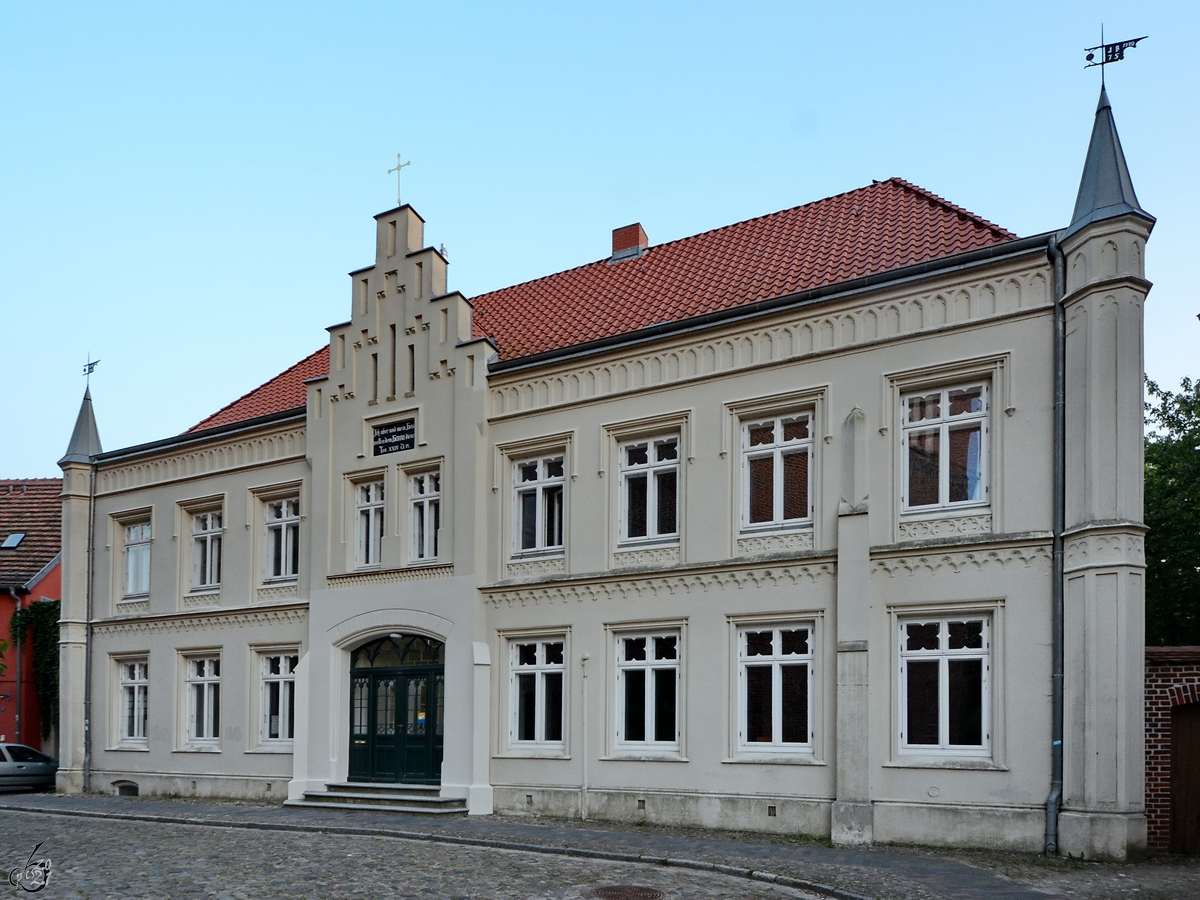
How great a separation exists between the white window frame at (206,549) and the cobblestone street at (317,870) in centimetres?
840

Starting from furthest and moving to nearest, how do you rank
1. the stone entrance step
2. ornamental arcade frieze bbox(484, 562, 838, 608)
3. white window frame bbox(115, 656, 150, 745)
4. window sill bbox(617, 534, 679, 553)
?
1. white window frame bbox(115, 656, 150, 745)
2. the stone entrance step
3. window sill bbox(617, 534, 679, 553)
4. ornamental arcade frieze bbox(484, 562, 838, 608)

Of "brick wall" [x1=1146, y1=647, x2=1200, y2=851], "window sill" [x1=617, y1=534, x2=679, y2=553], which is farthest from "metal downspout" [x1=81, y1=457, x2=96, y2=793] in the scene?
"brick wall" [x1=1146, y1=647, x2=1200, y2=851]

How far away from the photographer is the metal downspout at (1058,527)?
1525 cm

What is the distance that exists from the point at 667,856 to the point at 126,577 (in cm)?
1722

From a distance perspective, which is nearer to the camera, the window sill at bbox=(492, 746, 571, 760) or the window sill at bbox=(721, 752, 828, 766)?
the window sill at bbox=(721, 752, 828, 766)

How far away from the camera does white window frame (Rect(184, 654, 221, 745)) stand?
25578mm

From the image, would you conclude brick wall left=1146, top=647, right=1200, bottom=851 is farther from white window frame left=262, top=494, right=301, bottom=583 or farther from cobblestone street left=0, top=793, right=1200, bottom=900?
white window frame left=262, top=494, right=301, bottom=583

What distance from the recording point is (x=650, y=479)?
20000 millimetres

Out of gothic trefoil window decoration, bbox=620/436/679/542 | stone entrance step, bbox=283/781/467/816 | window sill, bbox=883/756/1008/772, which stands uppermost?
gothic trefoil window decoration, bbox=620/436/679/542

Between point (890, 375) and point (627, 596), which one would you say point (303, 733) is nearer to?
point (627, 596)

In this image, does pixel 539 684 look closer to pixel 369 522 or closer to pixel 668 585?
pixel 668 585

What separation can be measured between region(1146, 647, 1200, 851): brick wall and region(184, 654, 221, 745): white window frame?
17.4m

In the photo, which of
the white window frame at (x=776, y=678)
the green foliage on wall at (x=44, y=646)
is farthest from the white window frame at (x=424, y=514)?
the green foliage on wall at (x=44, y=646)

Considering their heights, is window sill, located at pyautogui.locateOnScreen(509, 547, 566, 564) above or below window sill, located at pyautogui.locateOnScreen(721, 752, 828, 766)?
above
